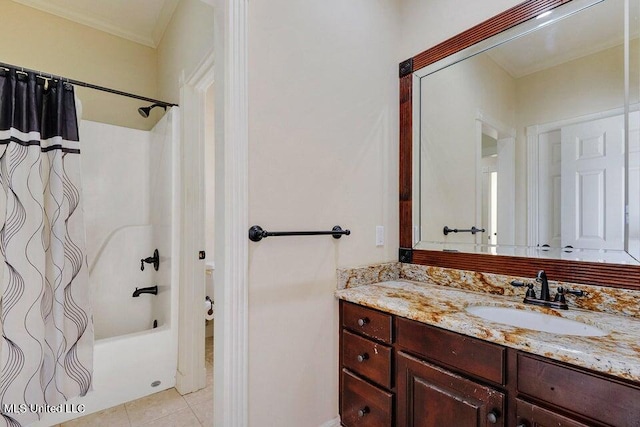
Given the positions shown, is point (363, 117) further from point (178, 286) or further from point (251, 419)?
point (178, 286)

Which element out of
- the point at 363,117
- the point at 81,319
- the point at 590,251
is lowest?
the point at 81,319

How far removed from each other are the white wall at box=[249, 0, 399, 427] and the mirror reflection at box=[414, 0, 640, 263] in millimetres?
317

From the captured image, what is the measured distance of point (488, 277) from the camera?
1386mm

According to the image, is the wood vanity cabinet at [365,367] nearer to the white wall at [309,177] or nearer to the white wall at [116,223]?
the white wall at [309,177]

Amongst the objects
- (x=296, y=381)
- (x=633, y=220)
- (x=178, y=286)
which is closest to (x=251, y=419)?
(x=296, y=381)

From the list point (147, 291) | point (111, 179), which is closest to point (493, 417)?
point (147, 291)

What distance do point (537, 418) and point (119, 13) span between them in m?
3.56

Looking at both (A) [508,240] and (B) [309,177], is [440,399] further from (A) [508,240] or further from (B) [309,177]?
(B) [309,177]

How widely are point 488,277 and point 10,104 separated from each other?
2.52 m

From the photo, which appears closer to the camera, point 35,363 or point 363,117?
point 35,363

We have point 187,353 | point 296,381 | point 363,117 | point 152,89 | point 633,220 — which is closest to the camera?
point 633,220

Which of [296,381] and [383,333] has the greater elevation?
[383,333]

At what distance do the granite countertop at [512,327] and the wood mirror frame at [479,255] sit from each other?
13cm

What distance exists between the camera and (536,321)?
3.66ft
